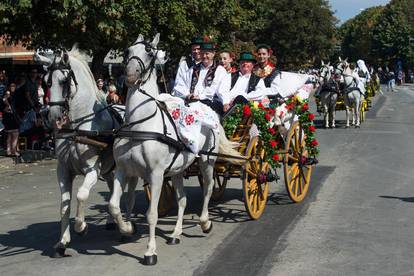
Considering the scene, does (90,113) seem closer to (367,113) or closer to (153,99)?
(153,99)

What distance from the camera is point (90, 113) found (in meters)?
Answer: 7.41

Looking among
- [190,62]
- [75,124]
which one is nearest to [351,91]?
[190,62]

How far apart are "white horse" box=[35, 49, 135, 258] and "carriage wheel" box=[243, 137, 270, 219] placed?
2.10m

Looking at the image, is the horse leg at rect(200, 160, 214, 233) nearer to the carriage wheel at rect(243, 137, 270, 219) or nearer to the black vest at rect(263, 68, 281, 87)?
the carriage wheel at rect(243, 137, 270, 219)

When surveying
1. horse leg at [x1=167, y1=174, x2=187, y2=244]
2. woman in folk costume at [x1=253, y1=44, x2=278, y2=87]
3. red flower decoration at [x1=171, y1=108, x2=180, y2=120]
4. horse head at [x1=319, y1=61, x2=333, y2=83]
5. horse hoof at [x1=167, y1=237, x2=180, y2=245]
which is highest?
woman in folk costume at [x1=253, y1=44, x2=278, y2=87]

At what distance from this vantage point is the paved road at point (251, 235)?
683 centimetres

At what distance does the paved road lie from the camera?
6.83 m

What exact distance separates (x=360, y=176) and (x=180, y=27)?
31.5 ft

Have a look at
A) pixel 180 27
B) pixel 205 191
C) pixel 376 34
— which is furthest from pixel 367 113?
pixel 376 34

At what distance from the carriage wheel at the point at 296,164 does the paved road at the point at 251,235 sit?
209mm

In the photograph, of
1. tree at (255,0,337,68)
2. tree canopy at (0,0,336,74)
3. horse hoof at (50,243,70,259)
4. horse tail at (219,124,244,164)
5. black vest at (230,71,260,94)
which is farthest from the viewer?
tree at (255,0,337,68)

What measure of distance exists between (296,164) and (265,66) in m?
1.62

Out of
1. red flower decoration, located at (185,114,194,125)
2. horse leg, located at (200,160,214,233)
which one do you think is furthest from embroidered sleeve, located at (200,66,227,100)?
red flower decoration, located at (185,114,194,125)

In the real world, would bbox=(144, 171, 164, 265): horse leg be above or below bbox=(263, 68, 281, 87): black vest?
below
